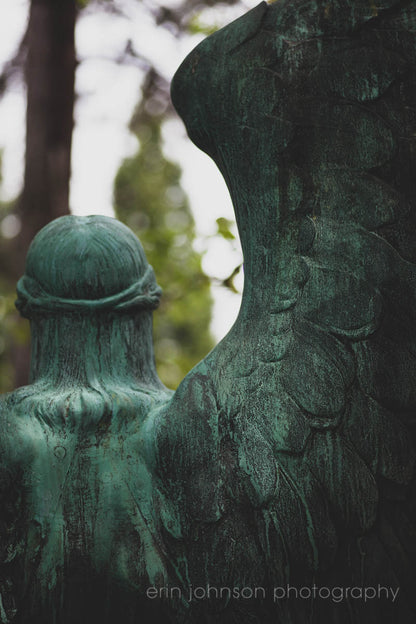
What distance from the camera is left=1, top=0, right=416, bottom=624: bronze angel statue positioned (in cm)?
165

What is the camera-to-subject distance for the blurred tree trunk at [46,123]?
4.07 meters

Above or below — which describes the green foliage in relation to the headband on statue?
above

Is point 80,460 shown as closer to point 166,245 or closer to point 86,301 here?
point 86,301

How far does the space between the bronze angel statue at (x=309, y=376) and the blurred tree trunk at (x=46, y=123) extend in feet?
8.19

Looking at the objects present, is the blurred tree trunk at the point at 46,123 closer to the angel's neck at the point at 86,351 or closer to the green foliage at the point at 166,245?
the green foliage at the point at 166,245

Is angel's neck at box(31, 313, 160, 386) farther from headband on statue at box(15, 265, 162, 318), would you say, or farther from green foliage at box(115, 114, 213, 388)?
green foliage at box(115, 114, 213, 388)

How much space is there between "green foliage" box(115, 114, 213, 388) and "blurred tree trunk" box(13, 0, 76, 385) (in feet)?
1.77

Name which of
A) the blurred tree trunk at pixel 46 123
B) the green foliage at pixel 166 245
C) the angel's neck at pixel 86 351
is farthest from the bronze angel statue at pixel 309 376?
the blurred tree trunk at pixel 46 123

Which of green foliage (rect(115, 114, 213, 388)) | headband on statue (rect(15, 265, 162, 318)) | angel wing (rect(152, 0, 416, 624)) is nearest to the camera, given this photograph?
angel wing (rect(152, 0, 416, 624))

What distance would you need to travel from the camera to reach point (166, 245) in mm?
4094

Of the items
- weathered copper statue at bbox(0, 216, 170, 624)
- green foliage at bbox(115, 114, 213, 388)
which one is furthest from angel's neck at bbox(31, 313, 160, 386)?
green foliage at bbox(115, 114, 213, 388)

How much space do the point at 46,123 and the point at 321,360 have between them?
2.94 m

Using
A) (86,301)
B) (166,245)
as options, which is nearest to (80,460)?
(86,301)

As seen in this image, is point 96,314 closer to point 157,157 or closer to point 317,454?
point 317,454
